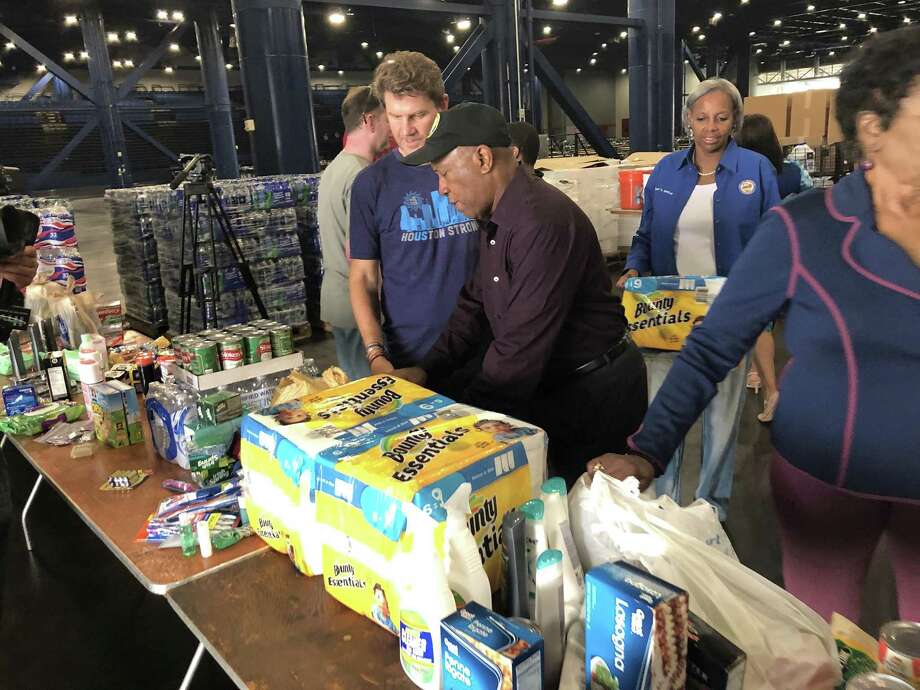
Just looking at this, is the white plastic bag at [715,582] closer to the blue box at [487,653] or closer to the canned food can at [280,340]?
the blue box at [487,653]

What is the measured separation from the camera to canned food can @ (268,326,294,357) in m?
2.13

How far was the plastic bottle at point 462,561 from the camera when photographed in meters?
0.98

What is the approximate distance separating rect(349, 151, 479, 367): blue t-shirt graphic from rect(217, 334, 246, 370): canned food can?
449mm

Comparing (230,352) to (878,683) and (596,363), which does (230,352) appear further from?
(878,683)

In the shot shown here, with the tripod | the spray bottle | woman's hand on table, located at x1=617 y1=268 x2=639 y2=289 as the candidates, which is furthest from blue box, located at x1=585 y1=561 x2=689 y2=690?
the tripod

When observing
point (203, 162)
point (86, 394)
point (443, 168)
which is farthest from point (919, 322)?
point (203, 162)

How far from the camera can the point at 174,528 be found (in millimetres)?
1516

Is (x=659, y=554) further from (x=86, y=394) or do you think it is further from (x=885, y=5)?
(x=885, y=5)

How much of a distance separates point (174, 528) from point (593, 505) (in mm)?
952

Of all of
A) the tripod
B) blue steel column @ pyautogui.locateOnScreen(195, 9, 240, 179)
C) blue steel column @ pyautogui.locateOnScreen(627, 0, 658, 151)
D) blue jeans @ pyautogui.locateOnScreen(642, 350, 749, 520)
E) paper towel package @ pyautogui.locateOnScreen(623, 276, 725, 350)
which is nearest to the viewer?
paper towel package @ pyautogui.locateOnScreen(623, 276, 725, 350)

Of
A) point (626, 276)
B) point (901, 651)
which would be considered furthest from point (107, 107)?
point (901, 651)

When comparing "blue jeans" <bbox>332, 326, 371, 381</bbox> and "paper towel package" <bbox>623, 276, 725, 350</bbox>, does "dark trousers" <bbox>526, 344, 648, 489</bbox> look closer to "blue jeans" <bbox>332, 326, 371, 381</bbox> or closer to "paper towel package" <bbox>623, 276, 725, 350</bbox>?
"paper towel package" <bbox>623, 276, 725, 350</bbox>

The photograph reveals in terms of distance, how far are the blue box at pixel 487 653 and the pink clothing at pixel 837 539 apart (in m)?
0.73

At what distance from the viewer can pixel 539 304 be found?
154 centimetres
